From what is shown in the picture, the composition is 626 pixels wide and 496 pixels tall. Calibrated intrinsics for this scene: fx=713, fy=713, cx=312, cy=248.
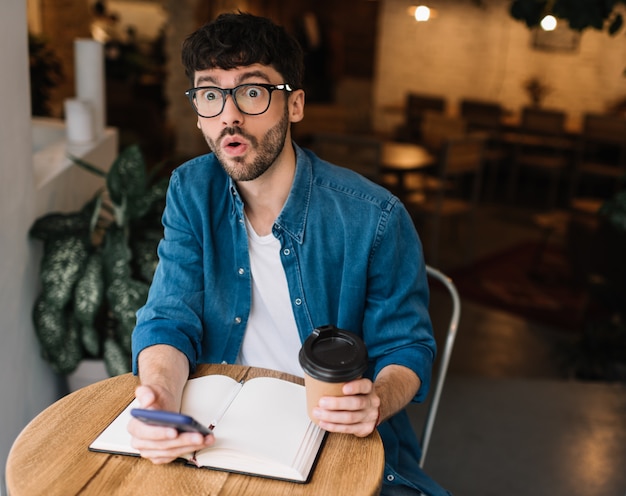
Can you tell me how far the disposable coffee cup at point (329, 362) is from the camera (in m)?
1.02

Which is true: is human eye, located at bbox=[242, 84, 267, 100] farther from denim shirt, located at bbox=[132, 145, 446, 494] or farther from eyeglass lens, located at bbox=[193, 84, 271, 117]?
denim shirt, located at bbox=[132, 145, 446, 494]

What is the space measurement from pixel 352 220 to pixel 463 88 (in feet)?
27.0

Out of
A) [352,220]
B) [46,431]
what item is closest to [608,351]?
[352,220]

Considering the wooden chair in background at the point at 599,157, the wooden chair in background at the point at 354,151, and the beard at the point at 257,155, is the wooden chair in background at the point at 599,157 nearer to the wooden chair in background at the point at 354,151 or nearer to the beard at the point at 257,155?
the wooden chair in background at the point at 354,151

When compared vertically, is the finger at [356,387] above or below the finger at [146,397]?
above

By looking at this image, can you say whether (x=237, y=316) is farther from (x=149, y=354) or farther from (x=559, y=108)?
(x=559, y=108)

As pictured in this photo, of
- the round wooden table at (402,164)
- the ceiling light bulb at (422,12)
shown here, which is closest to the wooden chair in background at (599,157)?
the round wooden table at (402,164)

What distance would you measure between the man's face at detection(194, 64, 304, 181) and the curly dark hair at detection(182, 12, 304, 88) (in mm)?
15

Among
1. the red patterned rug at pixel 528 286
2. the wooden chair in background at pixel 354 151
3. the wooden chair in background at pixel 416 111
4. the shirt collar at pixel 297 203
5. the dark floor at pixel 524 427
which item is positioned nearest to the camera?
the shirt collar at pixel 297 203

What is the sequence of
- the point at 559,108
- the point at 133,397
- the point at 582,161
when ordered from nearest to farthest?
the point at 133,397
the point at 582,161
the point at 559,108

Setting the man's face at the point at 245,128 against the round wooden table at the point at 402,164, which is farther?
the round wooden table at the point at 402,164

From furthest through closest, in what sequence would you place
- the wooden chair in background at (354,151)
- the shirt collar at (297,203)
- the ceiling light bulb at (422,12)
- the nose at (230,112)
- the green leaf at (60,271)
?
the wooden chair in background at (354,151), the ceiling light bulb at (422,12), the green leaf at (60,271), the shirt collar at (297,203), the nose at (230,112)

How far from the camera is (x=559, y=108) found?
880 centimetres

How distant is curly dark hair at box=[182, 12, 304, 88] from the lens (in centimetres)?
133
